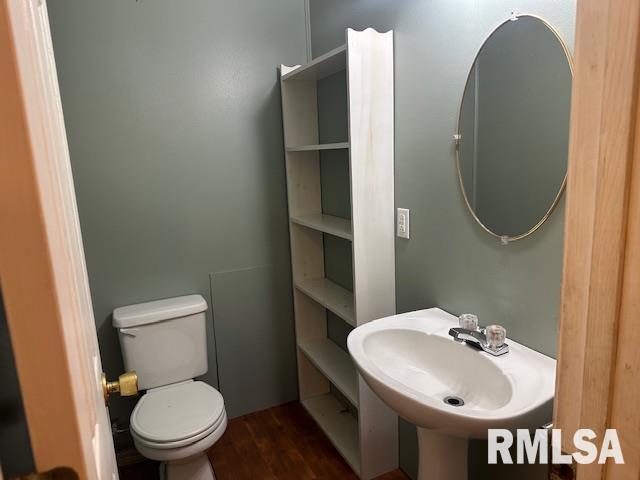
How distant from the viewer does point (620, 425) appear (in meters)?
0.55

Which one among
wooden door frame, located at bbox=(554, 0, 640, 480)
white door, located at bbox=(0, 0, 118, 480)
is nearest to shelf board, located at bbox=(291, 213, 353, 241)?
wooden door frame, located at bbox=(554, 0, 640, 480)

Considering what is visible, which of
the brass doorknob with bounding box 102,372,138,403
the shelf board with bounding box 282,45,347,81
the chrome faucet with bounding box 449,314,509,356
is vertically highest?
the shelf board with bounding box 282,45,347,81

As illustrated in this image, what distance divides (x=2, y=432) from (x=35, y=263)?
0.18 metres

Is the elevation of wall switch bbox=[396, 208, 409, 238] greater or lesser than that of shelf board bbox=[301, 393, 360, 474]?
greater

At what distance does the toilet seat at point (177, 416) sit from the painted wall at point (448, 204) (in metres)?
0.89

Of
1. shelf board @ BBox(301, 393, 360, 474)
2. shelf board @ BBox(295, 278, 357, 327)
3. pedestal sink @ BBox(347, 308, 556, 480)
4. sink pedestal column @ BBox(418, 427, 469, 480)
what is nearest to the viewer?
pedestal sink @ BBox(347, 308, 556, 480)

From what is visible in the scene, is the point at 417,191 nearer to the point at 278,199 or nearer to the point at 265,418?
the point at 278,199

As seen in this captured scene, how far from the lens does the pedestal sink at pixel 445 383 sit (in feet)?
3.70

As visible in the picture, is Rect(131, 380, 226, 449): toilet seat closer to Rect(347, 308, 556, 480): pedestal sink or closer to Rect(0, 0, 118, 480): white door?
Rect(347, 308, 556, 480): pedestal sink

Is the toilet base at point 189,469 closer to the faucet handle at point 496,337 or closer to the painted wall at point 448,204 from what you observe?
the painted wall at point 448,204

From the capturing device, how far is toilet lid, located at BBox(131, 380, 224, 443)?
181 cm

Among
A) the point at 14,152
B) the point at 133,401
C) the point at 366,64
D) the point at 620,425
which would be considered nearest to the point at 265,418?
the point at 133,401

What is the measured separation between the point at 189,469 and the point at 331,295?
1.04 m

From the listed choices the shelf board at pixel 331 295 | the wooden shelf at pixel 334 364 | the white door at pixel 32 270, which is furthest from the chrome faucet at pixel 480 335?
the white door at pixel 32 270
